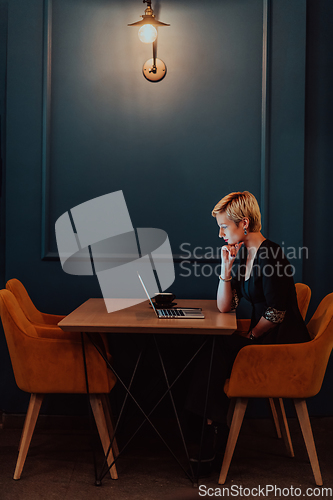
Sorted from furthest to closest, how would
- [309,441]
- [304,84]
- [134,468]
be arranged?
[304,84] → [134,468] → [309,441]

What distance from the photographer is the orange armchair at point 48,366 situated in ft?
6.92

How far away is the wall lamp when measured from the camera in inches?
104

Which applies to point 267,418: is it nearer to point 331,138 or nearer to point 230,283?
point 230,283

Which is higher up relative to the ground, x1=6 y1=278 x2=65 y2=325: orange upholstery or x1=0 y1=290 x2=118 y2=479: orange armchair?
x1=6 y1=278 x2=65 y2=325: orange upholstery

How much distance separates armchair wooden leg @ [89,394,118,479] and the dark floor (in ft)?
0.24

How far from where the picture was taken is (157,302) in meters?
2.44

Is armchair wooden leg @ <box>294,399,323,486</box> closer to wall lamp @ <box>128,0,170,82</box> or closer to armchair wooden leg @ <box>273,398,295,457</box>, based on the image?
armchair wooden leg @ <box>273,398,295,457</box>

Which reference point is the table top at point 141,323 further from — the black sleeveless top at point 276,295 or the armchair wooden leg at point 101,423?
the armchair wooden leg at point 101,423

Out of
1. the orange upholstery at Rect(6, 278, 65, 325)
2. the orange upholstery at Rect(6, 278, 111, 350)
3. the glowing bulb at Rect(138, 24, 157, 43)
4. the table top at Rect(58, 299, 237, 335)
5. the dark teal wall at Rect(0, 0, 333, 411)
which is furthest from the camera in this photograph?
the dark teal wall at Rect(0, 0, 333, 411)

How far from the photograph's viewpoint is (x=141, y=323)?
6.65 feet

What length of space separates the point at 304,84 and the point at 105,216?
1559mm

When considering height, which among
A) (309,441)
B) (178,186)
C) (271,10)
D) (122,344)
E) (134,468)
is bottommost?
(134,468)

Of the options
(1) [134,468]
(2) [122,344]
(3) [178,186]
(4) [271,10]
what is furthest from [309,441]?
(4) [271,10]

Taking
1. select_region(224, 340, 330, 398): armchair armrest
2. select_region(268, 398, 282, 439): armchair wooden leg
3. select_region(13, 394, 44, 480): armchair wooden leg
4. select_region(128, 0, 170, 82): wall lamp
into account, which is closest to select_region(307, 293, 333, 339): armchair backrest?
select_region(224, 340, 330, 398): armchair armrest
